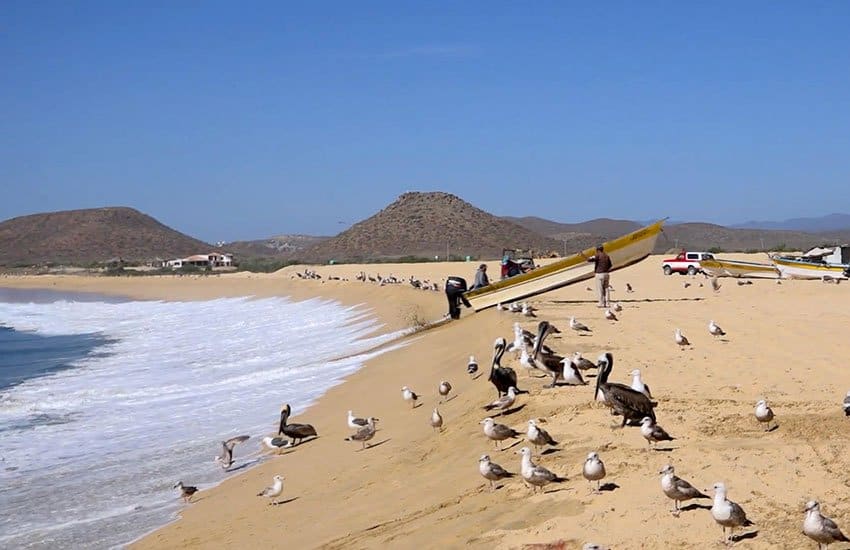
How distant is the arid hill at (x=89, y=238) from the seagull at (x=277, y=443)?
485 feet

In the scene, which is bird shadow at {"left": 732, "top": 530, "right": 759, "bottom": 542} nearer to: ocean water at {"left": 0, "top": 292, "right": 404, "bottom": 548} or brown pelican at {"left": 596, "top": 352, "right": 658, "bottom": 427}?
brown pelican at {"left": 596, "top": 352, "right": 658, "bottom": 427}

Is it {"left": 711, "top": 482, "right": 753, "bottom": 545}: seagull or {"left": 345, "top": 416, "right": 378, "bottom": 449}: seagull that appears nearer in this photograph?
{"left": 711, "top": 482, "right": 753, "bottom": 545}: seagull

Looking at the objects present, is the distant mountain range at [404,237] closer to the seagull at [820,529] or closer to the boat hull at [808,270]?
the boat hull at [808,270]

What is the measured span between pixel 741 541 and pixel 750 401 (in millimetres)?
4421

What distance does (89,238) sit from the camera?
172 metres

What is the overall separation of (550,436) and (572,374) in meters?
2.38

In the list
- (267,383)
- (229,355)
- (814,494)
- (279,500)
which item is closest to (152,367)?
(229,355)

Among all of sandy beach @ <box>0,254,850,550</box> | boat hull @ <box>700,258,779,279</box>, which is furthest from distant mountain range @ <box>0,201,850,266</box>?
sandy beach @ <box>0,254,850,550</box>

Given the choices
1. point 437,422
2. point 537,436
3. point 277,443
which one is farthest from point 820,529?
point 277,443

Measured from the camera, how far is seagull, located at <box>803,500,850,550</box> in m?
5.95

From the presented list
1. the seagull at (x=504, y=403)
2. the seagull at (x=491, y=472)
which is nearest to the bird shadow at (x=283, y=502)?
the seagull at (x=504, y=403)

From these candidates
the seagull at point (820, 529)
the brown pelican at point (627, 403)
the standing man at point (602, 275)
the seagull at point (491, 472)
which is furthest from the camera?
the standing man at point (602, 275)

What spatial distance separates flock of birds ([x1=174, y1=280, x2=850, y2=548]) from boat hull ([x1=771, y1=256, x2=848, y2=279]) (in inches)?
651

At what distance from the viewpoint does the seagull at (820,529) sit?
5945 millimetres
